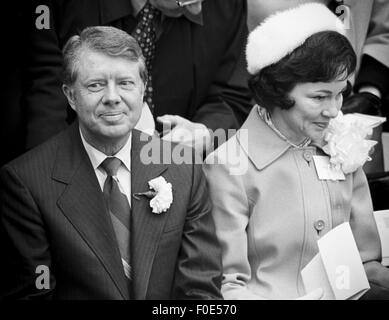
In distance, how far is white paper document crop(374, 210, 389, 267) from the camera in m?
3.52

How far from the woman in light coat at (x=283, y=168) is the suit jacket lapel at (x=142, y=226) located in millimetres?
275

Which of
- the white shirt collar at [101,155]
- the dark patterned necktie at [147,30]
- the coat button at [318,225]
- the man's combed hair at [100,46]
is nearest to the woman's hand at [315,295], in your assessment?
the coat button at [318,225]

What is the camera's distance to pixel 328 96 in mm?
3156

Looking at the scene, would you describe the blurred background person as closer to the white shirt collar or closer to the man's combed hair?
the man's combed hair

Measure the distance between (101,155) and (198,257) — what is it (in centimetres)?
52

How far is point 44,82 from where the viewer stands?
139 inches

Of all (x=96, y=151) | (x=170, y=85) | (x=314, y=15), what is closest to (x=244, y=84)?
(x=170, y=85)

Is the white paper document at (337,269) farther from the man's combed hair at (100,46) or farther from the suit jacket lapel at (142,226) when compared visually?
the man's combed hair at (100,46)

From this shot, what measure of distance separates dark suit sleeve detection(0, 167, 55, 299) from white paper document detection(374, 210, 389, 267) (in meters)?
1.42

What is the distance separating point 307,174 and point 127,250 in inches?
30.5

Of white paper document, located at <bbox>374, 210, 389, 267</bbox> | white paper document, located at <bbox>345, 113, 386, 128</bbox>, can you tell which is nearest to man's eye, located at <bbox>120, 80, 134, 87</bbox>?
white paper document, located at <bbox>345, 113, 386, 128</bbox>

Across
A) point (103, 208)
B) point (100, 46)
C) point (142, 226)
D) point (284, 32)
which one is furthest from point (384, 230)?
point (100, 46)

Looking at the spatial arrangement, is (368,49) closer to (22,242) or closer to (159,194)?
(159,194)

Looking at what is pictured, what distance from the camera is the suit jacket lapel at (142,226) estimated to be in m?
2.96
